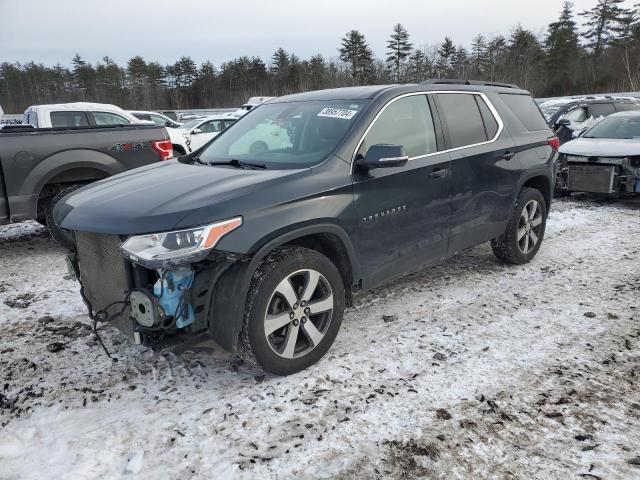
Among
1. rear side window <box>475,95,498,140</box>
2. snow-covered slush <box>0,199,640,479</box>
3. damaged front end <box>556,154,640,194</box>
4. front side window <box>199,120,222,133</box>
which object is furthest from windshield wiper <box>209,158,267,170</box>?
front side window <box>199,120,222,133</box>

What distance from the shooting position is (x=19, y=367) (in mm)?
3348

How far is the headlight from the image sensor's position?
2.61 metres

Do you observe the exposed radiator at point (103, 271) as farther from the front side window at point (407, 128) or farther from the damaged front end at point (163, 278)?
the front side window at point (407, 128)

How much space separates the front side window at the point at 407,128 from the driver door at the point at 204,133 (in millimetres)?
10735

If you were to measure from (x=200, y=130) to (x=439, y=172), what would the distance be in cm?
1171

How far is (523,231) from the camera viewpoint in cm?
514

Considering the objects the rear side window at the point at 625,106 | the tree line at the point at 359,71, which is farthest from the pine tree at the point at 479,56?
the rear side window at the point at 625,106

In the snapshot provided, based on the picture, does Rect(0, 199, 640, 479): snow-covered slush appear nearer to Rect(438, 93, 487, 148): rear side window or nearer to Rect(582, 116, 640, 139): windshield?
Rect(438, 93, 487, 148): rear side window

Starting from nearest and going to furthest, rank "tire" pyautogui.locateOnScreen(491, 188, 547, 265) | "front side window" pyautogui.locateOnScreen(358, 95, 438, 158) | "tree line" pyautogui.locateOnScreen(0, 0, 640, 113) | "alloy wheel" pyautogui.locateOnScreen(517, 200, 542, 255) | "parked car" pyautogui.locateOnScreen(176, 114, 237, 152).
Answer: "front side window" pyautogui.locateOnScreen(358, 95, 438, 158) < "tire" pyautogui.locateOnScreen(491, 188, 547, 265) < "alloy wheel" pyautogui.locateOnScreen(517, 200, 542, 255) < "parked car" pyautogui.locateOnScreen(176, 114, 237, 152) < "tree line" pyautogui.locateOnScreen(0, 0, 640, 113)

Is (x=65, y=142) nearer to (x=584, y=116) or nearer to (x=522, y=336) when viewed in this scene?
(x=522, y=336)

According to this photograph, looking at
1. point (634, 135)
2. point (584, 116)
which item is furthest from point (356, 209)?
point (584, 116)

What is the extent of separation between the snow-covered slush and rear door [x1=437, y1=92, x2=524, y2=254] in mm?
644

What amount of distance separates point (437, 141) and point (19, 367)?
354 cm

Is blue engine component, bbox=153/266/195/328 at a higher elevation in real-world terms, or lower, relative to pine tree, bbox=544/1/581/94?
lower
